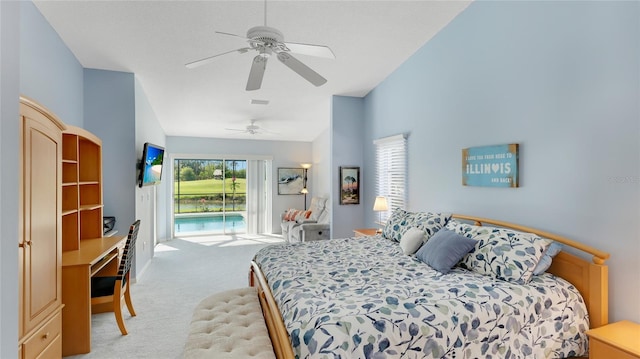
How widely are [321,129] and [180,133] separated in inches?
136

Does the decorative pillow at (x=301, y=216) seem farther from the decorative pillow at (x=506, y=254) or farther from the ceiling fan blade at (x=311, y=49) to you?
the ceiling fan blade at (x=311, y=49)

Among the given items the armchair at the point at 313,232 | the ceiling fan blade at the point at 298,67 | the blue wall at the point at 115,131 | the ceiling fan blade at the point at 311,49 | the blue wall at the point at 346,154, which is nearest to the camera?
the ceiling fan blade at the point at 311,49

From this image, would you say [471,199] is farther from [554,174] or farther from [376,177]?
[376,177]

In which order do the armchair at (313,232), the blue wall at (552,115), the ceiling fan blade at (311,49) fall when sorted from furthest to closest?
1. the armchair at (313,232)
2. the ceiling fan blade at (311,49)
3. the blue wall at (552,115)

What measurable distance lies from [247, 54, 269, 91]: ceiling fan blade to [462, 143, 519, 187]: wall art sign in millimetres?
2199

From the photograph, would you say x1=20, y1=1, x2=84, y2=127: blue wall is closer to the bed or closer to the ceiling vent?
the ceiling vent

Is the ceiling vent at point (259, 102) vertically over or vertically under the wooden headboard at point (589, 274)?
over

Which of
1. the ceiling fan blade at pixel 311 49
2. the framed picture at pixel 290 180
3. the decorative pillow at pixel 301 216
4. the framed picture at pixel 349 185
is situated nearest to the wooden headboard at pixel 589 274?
the ceiling fan blade at pixel 311 49

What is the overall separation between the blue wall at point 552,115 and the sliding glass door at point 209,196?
570 cm

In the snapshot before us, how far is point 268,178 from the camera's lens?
8227mm

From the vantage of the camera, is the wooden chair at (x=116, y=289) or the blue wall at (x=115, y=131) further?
the blue wall at (x=115, y=131)

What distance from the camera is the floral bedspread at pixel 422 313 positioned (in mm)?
1566

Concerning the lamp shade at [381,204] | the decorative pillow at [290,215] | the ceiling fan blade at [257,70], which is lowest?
the decorative pillow at [290,215]

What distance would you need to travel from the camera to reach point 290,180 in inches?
326
